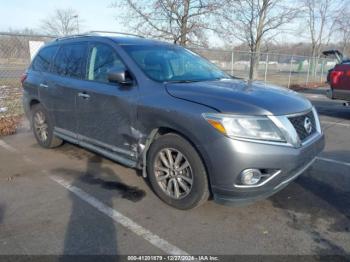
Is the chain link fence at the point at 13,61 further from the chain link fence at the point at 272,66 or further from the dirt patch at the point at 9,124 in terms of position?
the chain link fence at the point at 272,66

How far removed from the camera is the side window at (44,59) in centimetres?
526

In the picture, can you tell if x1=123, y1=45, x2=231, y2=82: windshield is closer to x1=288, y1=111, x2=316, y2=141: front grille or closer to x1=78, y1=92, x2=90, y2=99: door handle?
x1=78, y1=92, x2=90, y2=99: door handle

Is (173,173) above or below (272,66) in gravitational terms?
below

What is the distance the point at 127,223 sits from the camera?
10.4ft

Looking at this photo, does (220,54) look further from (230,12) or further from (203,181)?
(203,181)

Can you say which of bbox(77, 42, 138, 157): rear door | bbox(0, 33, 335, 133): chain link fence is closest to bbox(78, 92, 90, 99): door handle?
bbox(77, 42, 138, 157): rear door

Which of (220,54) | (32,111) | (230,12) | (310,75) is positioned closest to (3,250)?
(32,111)

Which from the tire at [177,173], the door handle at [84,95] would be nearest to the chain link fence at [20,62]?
the door handle at [84,95]

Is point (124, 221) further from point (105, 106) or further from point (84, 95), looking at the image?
point (84, 95)

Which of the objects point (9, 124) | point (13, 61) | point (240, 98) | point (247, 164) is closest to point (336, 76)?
point (240, 98)

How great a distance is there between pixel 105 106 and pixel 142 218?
4.91ft

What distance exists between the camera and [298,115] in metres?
3.24

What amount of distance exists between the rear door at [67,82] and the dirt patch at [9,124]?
2293 millimetres

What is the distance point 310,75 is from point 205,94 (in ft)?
74.6
